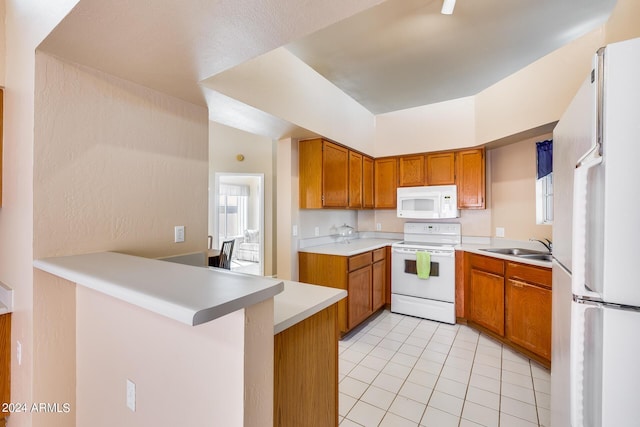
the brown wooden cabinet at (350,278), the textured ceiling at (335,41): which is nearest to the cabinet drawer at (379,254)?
the brown wooden cabinet at (350,278)

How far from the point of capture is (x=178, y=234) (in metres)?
1.91

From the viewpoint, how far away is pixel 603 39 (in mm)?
2080

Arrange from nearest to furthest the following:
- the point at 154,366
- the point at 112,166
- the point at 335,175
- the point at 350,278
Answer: the point at 154,366, the point at 112,166, the point at 350,278, the point at 335,175

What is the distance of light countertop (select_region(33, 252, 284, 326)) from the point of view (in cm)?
67

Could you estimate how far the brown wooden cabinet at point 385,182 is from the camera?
13.4 ft

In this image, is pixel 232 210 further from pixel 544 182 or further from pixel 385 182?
pixel 544 182

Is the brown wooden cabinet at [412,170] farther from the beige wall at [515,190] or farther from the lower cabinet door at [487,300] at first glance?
the lower cabinet door at [487,300]

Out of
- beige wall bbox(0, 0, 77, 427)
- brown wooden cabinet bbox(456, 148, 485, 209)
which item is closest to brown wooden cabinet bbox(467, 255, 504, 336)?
brown wooden cabinet bbox(456, 148, 485, 209)

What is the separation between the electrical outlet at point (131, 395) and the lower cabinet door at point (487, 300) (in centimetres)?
311

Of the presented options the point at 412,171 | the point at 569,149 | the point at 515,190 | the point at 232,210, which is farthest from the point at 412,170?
the point at 232,210

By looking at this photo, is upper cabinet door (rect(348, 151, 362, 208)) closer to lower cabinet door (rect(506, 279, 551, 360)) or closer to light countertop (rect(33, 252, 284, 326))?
lower cabinet door (rect(506, 279, 551, 360))

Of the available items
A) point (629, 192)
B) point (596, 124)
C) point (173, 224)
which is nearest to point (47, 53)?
point (173, 224)

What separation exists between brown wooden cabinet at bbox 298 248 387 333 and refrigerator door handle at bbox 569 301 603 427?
2.07 metres

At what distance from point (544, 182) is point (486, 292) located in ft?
4.19
